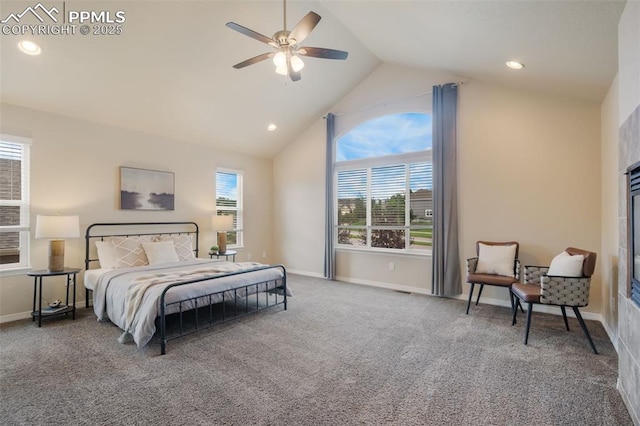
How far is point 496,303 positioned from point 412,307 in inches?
50.1

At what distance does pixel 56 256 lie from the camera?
388 centimetres

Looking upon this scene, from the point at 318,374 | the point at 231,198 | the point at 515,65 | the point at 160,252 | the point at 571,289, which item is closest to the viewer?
the point at 318,374

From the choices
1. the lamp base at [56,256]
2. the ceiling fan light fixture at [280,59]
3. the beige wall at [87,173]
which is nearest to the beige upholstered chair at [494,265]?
the ceiling fan light fixture at [280,59]

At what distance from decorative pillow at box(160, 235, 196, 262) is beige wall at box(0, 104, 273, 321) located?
1.63 ft

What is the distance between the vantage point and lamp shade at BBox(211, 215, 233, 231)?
5.83m

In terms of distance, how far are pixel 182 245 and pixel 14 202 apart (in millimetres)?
2111

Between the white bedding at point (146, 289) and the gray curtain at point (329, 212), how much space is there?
6.47ft

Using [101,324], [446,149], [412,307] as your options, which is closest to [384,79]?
[446,149]

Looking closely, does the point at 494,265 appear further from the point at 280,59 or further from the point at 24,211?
the point at 24,211

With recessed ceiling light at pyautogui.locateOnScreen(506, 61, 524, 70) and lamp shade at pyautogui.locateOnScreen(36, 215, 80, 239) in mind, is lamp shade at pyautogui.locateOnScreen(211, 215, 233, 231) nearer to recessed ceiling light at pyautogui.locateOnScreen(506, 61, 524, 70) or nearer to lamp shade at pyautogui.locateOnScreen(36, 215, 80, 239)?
lamp shade at pyautogui.locateOnScreen(36, 215, 80, 239)

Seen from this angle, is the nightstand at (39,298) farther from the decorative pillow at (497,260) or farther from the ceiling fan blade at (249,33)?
the decorative pillow at (497,260)

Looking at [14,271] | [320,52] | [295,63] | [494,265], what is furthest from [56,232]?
[494,265]

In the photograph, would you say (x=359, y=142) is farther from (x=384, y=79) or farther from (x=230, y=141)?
(x=230, y=141)

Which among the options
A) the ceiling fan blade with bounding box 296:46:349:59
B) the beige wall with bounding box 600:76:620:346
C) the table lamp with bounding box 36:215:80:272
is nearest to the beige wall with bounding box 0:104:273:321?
the table lamp with bounding box 36:215:80:272
